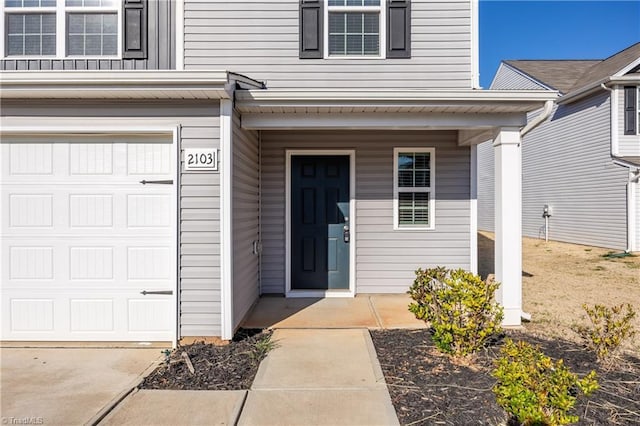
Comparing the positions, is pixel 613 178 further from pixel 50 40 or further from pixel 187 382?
pixel 50 40

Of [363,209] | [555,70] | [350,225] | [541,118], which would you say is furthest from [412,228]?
[555,70]

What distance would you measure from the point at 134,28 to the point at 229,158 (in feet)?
9.20

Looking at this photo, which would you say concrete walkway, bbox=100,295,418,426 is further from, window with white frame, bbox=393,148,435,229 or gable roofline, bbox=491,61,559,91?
gable roofline, bbox=491,61,559,91

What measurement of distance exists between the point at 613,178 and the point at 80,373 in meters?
13.1

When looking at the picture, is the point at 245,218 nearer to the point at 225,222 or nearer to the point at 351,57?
the point at 225,222

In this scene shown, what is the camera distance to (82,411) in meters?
2.62

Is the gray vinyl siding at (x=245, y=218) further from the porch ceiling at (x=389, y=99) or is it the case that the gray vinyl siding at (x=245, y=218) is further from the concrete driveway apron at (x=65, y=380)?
the concrete driveway apron at (x=65, y=380)

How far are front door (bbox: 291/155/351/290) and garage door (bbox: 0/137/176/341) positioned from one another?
2.24 m

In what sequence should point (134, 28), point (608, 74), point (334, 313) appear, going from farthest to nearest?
point (608, 74)
point (134, 28)
point (334, 313)

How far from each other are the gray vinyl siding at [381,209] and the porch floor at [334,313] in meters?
0.32

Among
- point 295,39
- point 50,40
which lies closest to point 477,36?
point 295,39

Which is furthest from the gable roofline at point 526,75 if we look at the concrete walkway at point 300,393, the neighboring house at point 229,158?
the concrete walkway at point 300,393

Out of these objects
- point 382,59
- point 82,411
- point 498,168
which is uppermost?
point 382,59

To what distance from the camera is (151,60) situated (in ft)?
17.0
